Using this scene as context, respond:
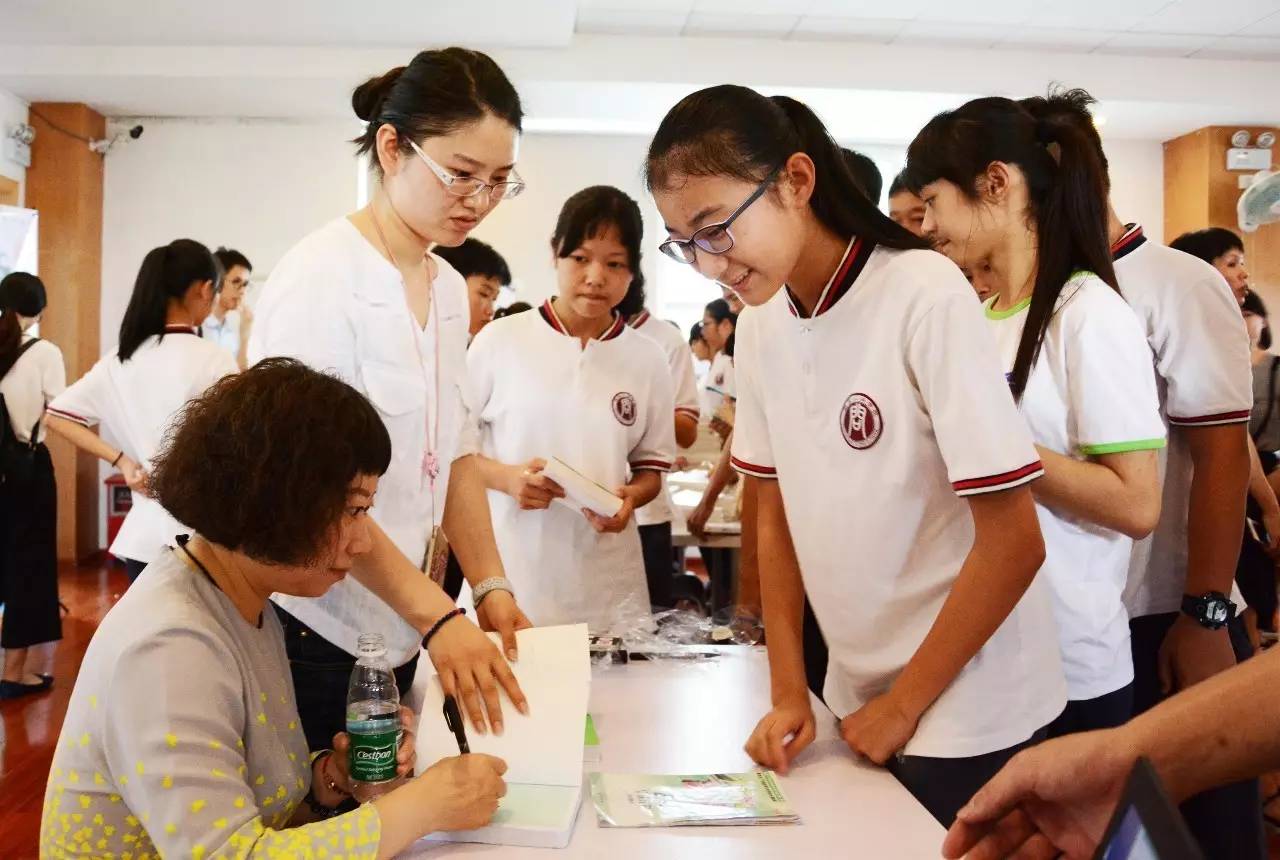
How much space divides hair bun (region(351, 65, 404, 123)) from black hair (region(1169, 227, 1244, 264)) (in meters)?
2.49

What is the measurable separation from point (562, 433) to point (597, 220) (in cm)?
48

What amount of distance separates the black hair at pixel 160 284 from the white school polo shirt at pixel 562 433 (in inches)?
53.9

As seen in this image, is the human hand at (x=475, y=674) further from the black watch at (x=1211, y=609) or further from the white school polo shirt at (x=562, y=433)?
the black watch at (x=1211, y=609)

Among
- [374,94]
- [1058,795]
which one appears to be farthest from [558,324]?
[1058,795]

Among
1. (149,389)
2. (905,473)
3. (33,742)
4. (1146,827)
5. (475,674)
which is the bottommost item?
(33,742)

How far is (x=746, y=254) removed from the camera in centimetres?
126

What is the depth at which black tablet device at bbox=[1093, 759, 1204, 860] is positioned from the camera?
44 centimetres

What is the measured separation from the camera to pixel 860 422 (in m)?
1.25

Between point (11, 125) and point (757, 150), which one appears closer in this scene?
point (757, 150)

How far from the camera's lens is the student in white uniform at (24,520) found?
3969 millimetres

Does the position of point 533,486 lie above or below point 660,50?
below

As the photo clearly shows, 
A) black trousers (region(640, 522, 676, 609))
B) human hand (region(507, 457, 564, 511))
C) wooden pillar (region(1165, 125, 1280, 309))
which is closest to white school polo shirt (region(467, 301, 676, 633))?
human hand (region(507, 457, 564, 511))

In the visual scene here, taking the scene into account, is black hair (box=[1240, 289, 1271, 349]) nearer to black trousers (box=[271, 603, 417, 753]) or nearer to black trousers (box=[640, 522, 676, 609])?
black trousers (box=[640, 522, 676, 609])

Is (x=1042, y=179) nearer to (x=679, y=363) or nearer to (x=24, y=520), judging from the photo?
(x=679, y=363)
